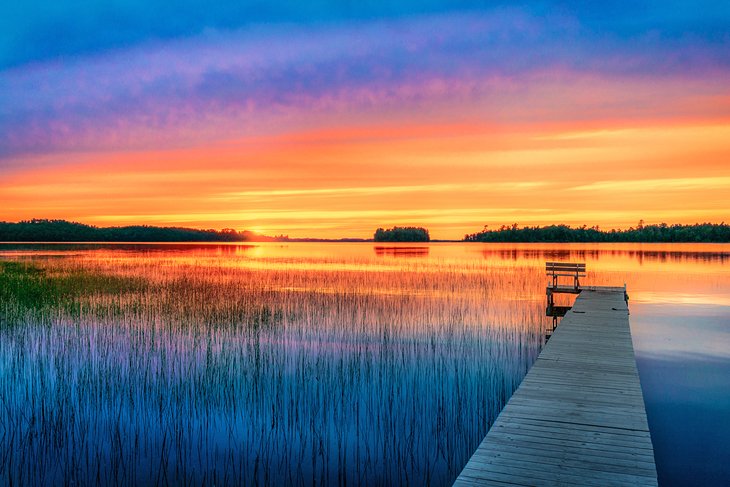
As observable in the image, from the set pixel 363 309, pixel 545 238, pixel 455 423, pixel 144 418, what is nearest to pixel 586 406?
pixel 455 423

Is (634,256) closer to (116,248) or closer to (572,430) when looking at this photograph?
(572,430)

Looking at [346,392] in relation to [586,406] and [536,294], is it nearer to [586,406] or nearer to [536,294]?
[586,406]

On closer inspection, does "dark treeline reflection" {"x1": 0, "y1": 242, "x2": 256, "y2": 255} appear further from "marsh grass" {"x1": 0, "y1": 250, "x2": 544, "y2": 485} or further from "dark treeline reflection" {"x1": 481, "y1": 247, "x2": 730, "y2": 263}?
"marsh grass" {"x1": 0, "y1": 250, "x2": 544, "y2": 485}

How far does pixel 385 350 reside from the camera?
12844mm

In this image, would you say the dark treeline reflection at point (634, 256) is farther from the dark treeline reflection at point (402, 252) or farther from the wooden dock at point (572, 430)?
the wooden dock at point (572, 430)

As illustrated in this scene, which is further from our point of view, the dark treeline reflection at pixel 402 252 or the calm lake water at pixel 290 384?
the dark treeline reflection at pixel 402 252

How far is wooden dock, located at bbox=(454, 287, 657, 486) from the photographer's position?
4645 mm

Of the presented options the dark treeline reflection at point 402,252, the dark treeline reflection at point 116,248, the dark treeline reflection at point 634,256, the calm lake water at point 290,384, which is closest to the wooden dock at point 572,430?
the calm lake water at point 290,384

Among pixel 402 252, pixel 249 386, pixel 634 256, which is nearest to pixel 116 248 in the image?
pixel 402 252

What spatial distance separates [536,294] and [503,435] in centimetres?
1917

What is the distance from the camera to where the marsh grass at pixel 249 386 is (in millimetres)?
6988

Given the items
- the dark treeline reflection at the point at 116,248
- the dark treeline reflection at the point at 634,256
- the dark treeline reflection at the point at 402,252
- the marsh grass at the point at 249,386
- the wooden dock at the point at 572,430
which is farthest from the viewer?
the dark treeline reflection at the point at 116,248

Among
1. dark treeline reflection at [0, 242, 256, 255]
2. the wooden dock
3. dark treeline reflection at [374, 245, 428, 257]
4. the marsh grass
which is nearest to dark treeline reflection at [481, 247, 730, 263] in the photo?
dark treeline reflection at [374, 245, 428, 257]

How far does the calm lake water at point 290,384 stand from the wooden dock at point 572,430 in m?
1.19
